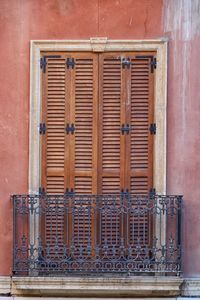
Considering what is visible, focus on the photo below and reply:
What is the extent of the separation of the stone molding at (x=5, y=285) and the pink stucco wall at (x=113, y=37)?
3.7 inches

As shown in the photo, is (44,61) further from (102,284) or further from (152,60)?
(102,284)

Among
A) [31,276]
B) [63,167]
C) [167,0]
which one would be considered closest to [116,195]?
[63,167]

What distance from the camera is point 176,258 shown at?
1172 cm

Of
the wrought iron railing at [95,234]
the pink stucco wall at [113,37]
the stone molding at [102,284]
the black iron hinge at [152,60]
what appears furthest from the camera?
the black iron hinge at [152,60]

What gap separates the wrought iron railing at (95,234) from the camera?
11.8 meters

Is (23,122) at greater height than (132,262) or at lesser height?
greater

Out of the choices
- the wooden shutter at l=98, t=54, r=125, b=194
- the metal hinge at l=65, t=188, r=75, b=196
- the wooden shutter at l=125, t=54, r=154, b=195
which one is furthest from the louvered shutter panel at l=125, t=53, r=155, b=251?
the metal hinge at l=65, t=188, r=75, b=196

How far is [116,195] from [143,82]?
1.53m

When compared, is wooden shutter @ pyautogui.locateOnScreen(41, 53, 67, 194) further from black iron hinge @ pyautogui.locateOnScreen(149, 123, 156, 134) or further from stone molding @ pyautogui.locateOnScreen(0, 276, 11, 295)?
stone molding @ pyautogui.locateOnScreen(0, 276, 11, 295)

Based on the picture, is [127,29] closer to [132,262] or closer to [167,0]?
[167,0]

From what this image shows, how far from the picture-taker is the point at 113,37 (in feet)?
39.4

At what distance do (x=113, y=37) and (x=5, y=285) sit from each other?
139 inches

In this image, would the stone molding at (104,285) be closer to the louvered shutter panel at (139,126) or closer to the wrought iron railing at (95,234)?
the wrought iron railing at (95,234)

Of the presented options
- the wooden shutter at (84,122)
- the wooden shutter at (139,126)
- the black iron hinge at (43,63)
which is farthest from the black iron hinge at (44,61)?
the wooden shutter at (139,126)
